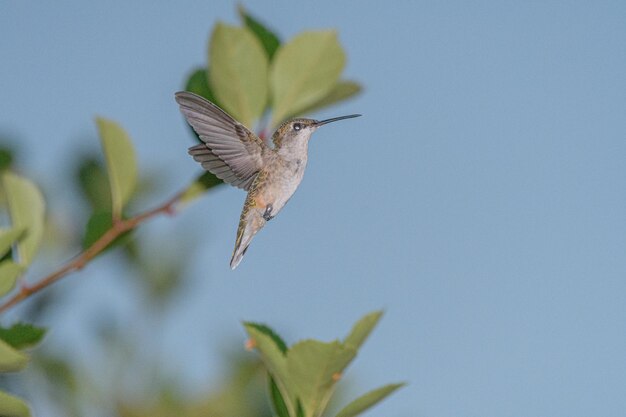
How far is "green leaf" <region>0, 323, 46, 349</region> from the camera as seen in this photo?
1754 millimetres

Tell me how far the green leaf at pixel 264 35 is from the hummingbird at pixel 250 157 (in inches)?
15.9

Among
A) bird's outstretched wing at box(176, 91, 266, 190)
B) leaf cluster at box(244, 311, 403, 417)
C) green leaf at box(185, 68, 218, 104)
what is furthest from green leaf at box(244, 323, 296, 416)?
green leaf at box(185, 68, 218, 104)

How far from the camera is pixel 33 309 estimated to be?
2.26 m

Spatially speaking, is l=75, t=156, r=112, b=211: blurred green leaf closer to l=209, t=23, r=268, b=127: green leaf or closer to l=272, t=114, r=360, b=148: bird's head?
l=209, t=23, r=268, b=127: green leaf

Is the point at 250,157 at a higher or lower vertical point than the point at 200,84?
lower

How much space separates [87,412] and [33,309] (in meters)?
0.47

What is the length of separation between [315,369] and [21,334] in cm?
60

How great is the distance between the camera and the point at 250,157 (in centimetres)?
172

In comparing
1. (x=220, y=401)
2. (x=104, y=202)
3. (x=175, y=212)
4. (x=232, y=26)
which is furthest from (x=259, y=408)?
(x=232, y=26)

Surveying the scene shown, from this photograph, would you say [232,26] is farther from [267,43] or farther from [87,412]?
[87,412]

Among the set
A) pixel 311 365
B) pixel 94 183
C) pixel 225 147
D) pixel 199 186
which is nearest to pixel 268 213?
pixel 225 147

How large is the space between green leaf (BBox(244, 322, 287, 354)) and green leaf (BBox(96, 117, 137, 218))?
16.1 inches

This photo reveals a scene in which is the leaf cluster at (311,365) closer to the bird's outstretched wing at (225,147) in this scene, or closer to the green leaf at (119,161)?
the bird's outstretched wing at (225,147)

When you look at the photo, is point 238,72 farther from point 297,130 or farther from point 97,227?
point 97,227
